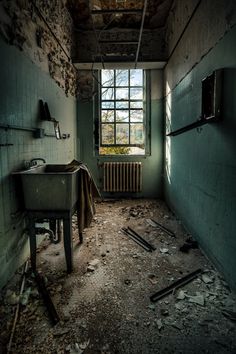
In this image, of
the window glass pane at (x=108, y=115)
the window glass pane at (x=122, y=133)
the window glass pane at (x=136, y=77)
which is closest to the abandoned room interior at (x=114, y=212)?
the window glass pane at (x=136, y=77)

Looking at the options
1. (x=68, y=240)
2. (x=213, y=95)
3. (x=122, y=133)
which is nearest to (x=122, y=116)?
(x=122, y=133)

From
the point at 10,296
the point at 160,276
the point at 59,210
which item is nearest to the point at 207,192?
the point at 160,276

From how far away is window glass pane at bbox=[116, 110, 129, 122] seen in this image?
4.88 metres

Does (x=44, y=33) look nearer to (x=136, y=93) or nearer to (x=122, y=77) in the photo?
(x=122, y=77)

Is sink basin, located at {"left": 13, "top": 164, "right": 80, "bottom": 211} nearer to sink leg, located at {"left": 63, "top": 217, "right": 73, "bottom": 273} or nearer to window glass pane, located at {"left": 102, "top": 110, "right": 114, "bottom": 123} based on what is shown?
sink leg, located at {"left": 63, "top": 217, "right": 73, "bottom": 273}

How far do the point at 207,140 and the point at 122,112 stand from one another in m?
2.89

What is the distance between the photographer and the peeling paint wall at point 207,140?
1.79m

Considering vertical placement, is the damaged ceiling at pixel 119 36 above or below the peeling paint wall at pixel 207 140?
above

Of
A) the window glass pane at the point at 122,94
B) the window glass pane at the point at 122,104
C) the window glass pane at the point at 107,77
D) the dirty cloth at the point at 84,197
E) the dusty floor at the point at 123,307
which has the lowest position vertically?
the dusty floor at the point at 123,307

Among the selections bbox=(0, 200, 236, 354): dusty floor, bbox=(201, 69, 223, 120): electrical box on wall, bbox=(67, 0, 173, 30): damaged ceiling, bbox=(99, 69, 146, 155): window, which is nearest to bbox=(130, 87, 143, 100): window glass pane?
bbox=(99, 69, 146, 155): window

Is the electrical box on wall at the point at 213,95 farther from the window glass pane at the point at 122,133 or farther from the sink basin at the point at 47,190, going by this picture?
the window glass pane at the point at 122,133

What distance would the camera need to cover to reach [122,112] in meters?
4.87

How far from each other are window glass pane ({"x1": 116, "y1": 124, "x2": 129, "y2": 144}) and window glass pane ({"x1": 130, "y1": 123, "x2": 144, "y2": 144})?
0.11m

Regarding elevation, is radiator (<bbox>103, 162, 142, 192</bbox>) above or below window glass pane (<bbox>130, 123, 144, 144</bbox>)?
below
